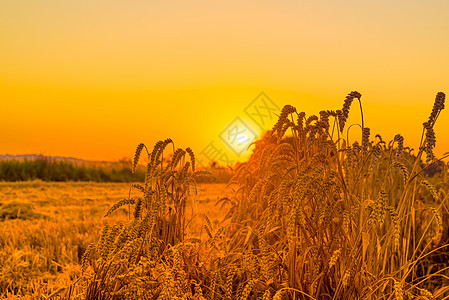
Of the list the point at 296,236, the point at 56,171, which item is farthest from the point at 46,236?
the point at 56,171

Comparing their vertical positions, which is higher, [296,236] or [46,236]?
[296,236]

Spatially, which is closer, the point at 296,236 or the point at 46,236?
the point at 296,236

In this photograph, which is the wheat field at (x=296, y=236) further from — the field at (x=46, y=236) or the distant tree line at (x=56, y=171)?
the distant tree line at (x=56, y=171)

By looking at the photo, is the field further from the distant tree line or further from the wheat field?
the distant tree line

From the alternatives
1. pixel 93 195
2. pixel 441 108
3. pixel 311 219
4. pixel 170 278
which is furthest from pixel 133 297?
pixel 93 195

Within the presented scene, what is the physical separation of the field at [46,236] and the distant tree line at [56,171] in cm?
426

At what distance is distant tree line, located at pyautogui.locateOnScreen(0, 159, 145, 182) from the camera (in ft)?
48.0

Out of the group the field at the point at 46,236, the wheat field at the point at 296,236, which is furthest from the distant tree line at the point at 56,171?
the wheat field at the point at 296,236

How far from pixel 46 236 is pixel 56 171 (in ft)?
34.3

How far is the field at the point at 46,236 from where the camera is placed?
391 centimetres

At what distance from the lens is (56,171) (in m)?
15.5

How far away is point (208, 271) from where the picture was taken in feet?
10.1

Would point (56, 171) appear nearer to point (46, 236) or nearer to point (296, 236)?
point (46, 236)

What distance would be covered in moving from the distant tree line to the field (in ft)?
14.0
